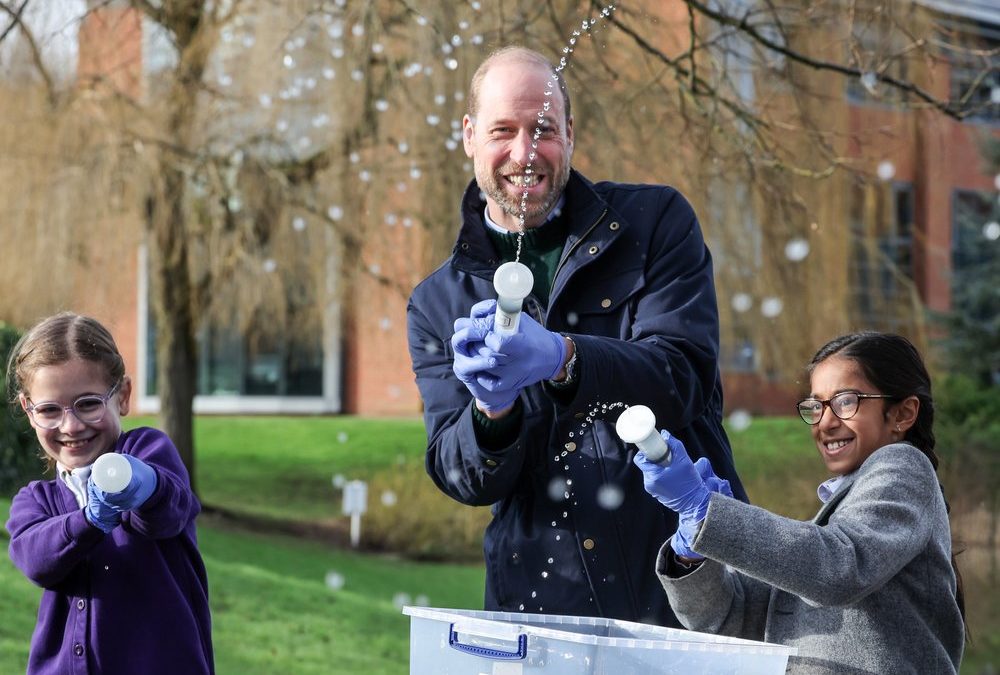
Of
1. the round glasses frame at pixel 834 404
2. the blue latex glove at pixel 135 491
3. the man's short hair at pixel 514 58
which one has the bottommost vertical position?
the blue latex glove at pixel 135 491

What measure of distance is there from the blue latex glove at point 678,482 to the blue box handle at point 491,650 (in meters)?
0.28

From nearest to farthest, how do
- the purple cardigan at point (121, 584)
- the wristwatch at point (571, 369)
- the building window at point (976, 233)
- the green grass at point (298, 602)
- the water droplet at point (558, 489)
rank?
the wristwatch at point (571, 369), the water droplet at point (558, 489), the purple cardigan at point (121, 584), the green grass at point (298, 602), the building window at point (976, 233)

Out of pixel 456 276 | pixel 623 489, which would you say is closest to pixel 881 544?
pixel 623 489

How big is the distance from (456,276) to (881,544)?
3.31ft

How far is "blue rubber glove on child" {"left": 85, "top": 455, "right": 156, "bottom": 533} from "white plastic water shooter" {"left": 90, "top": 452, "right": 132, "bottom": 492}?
5.9 inches

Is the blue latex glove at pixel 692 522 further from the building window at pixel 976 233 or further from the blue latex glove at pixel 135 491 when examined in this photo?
the building window at pixel 976 233

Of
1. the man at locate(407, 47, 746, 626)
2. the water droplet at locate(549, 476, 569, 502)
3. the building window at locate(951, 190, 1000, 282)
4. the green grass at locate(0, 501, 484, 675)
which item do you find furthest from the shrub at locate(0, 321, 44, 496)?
the building window at locate(951, 190, 1000, 282)

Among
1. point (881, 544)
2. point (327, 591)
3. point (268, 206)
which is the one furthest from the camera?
point (268, 206)

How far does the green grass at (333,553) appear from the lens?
732 centimetres

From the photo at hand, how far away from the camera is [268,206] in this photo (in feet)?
31.0

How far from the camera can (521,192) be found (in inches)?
95.3

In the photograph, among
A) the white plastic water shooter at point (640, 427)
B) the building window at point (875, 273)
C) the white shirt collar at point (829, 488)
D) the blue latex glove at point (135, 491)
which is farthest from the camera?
the building window at point (875, 273)

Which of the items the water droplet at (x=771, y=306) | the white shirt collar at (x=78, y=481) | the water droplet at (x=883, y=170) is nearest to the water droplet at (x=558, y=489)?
the white shirt collar at (x=78, y=481)

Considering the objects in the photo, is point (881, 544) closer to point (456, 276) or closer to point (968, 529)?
point (456, 276)
